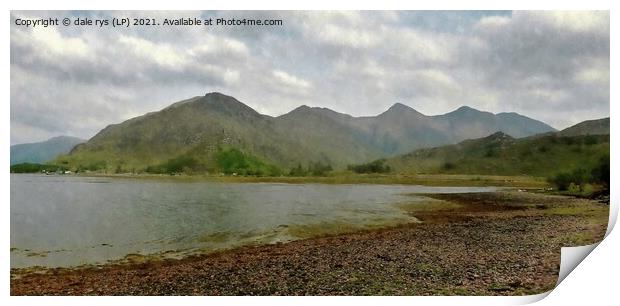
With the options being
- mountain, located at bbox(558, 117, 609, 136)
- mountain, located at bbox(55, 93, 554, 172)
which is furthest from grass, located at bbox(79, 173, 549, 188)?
mountain, located at bbox(558, 117, 609, 136)

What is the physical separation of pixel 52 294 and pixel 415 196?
5557 mm

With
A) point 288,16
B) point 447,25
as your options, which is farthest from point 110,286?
point 447,25

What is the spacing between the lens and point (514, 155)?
6660 mm

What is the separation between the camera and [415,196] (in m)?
7.80

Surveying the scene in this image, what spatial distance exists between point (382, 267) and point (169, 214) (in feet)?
10.7

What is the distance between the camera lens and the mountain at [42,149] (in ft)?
18.6

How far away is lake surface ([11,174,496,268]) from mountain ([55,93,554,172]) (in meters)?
0.37

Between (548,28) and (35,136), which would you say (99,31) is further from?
(548,28)

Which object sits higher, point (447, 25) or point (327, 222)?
point (447, 25)

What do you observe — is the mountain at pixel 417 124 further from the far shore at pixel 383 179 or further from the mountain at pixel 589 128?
the far shore at pixel 383 179

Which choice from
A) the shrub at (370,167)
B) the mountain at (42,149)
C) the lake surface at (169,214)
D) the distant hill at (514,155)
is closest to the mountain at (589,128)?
the distant hill at (514,155)

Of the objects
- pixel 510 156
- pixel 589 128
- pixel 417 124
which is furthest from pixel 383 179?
pixel 589 128

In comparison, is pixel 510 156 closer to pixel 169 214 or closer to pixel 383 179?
pixel 383 179

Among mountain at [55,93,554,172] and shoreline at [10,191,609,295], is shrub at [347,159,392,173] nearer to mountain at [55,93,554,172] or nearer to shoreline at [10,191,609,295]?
mountain at [55,93,554,172]
